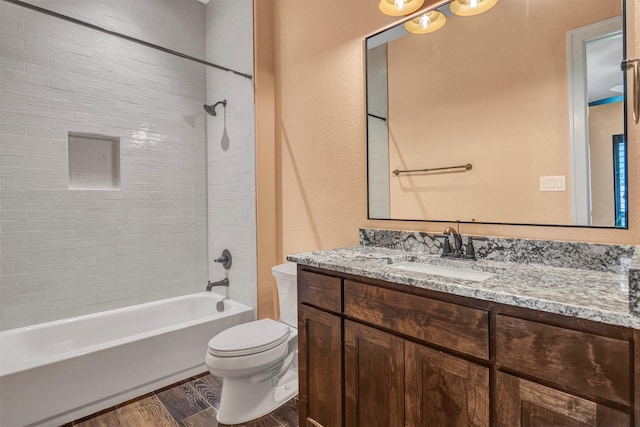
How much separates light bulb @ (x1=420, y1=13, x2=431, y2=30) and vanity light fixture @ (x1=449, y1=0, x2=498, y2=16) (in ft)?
0.38

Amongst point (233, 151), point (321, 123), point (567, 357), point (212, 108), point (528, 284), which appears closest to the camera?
point (567, 357)

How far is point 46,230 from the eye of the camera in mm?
2322

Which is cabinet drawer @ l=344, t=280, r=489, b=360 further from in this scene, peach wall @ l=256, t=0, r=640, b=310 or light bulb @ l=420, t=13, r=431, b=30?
light bulb @ l=420, t=13, r=431, b=30

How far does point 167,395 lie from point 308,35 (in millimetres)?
2511

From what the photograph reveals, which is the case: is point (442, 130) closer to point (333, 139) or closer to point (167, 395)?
point (333, 139)

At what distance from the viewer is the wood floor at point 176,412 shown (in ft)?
5.77

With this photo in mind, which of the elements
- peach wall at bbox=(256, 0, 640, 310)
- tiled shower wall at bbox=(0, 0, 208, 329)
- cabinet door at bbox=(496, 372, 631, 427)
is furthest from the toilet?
tiled shower wall at bbox=(0, 0, 208, 329)

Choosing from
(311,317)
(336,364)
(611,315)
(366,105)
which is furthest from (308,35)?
(611,315)

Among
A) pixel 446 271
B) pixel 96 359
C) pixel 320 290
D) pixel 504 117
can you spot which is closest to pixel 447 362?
pixel 446 271

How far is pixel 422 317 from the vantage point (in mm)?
1078

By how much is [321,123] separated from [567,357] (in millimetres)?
1775

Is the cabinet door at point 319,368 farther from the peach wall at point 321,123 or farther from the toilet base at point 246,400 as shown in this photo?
the peach wall at point 321,123

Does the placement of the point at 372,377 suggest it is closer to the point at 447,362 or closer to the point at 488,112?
the point at 447,362

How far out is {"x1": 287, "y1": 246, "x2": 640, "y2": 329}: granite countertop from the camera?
2.57ft
